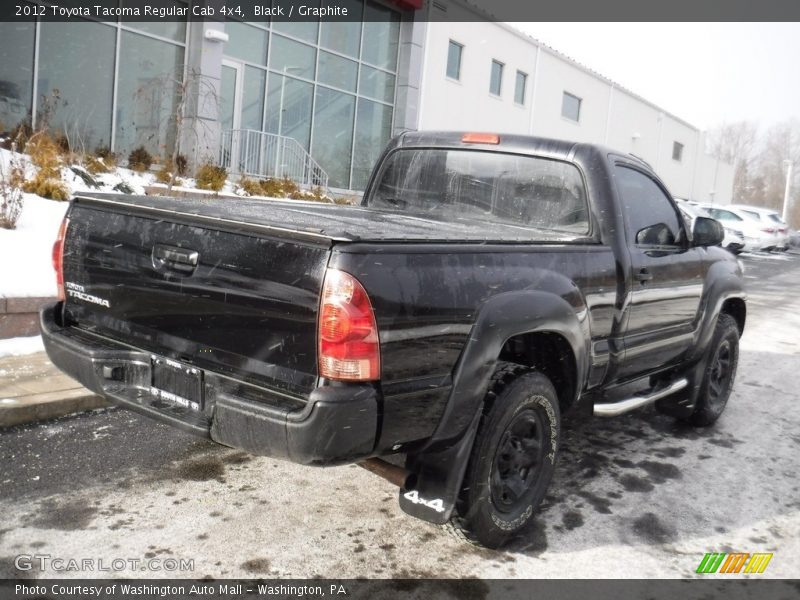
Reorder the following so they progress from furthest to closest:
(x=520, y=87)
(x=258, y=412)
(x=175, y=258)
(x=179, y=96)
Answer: (x=520, y=87) < (x=179, y=96) < (x=175, y=258) < (x=258, y=412)

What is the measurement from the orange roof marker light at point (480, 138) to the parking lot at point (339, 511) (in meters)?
2.03

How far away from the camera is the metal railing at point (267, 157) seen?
54.9 ft

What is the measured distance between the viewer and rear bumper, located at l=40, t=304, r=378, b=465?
2.69 m

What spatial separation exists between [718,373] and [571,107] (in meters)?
27.8

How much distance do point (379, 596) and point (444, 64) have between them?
2200 cm

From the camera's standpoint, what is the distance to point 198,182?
13219 mm

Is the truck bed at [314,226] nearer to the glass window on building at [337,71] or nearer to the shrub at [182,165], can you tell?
the shrub at [182,165]

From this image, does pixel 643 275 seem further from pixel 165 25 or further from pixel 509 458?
pixel 165 25

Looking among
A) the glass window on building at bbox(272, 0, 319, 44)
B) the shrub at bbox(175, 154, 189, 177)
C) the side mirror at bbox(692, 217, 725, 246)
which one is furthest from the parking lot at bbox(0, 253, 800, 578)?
the glass window on building at bbox(272, 0, 319, 44)

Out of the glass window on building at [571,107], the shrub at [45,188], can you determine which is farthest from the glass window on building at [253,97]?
the glass window on building at [571,107]

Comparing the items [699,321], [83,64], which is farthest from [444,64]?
[699,321]

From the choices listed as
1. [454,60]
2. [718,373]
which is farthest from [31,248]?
[454,60]

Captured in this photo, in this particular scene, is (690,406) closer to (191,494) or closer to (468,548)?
(468,548)

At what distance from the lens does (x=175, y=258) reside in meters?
3.10
